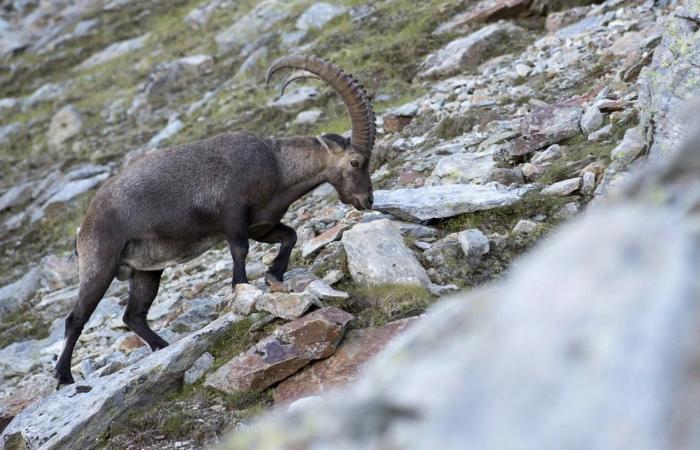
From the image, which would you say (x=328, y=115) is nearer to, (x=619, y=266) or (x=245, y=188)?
(x=245, y=188)

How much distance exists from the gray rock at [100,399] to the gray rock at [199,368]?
0.06m

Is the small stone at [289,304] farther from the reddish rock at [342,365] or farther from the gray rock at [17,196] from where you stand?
the gray rock at [17,196]

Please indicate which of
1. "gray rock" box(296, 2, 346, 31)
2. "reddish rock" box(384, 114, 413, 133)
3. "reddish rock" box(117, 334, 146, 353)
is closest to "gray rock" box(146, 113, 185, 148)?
"gray rock" box(296, 2, 346, 31)

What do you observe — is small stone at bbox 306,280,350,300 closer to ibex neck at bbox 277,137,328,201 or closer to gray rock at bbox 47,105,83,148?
ibex neck at bbox 277,137,328,201

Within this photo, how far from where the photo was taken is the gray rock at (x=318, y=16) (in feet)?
78.8

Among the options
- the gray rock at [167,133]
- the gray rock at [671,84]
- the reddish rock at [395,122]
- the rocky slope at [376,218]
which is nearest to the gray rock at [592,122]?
the rocky slope at [376,218]

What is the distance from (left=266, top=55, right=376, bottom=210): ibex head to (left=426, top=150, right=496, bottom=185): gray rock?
4.67 feet

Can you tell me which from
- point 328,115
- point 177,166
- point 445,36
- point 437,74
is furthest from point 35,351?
point 445,36

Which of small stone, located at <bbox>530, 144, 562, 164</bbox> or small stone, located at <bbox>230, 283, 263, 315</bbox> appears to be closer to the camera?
small stone, located at <bbox>230, 283, 263, 315</bbox>

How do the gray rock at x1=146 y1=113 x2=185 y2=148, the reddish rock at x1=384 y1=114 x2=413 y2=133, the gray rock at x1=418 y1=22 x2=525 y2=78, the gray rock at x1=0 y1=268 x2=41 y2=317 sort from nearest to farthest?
the reddish rock at x1=384 y1=114 x2=413 y2=133 → the gray rock at x1=0 y1=268 x2=41 y2=317 → the gray rock at x1=418 y1=22 x2=525 y2=78 → the gray rock at x1=146 y1=113 x2=185 y2=148

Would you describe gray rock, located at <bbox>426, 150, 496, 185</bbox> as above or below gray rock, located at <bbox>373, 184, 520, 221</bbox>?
below

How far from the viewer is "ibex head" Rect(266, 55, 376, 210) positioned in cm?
966

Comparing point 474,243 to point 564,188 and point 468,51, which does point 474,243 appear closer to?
point 564,188

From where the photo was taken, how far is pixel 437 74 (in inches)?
671
